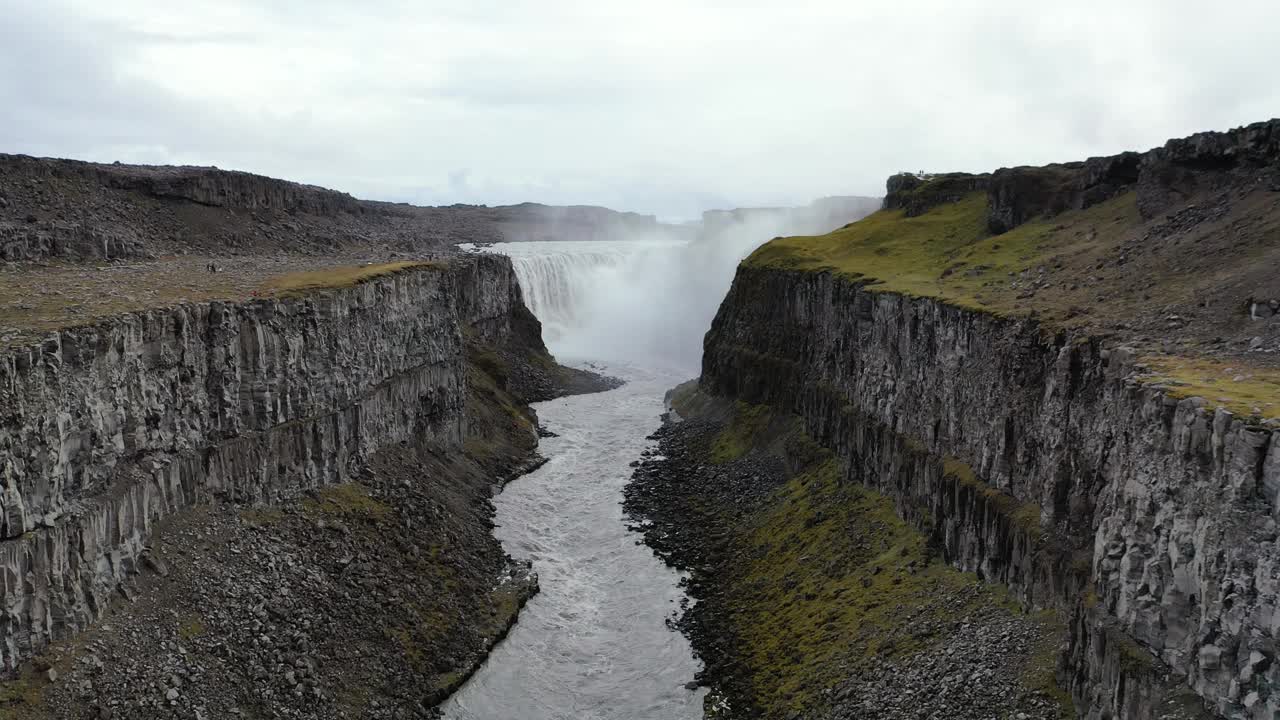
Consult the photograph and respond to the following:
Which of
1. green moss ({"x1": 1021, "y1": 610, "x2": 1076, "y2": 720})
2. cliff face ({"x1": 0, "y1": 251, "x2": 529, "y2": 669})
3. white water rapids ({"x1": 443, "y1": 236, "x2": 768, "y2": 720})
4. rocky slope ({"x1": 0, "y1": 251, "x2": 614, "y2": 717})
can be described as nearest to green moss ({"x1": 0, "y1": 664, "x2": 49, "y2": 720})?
rocky slope ({"x1": 0, "y1": 251, "x2": 614, "y2": 717})

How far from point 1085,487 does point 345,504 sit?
32781mm

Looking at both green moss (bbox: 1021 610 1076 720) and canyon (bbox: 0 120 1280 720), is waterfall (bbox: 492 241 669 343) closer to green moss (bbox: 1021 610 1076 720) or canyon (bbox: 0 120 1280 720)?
canyon (bbox: 0 120 1280 720)

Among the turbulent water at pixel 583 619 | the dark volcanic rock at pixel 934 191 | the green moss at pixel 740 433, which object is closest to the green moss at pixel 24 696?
the turbulent water at pixel 583 619

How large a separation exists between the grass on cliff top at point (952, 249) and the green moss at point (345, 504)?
2897 cm

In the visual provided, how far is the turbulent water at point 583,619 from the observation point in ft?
133

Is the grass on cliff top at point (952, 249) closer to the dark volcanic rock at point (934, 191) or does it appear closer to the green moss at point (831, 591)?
the dark volcanic rock at point (934, 191)

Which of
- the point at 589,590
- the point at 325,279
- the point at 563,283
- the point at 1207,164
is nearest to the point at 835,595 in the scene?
the point at 589,590

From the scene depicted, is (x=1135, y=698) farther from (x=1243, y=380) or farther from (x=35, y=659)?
(x=35, y=659)

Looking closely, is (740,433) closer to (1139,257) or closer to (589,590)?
(589,590)

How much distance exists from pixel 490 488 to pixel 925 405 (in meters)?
30.1

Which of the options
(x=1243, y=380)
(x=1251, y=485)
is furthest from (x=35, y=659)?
(x=1243, y=380)

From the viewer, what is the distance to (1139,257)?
42594 mm

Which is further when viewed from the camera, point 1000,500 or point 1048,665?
point 1000,500

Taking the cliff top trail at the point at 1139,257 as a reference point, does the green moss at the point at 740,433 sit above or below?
below
